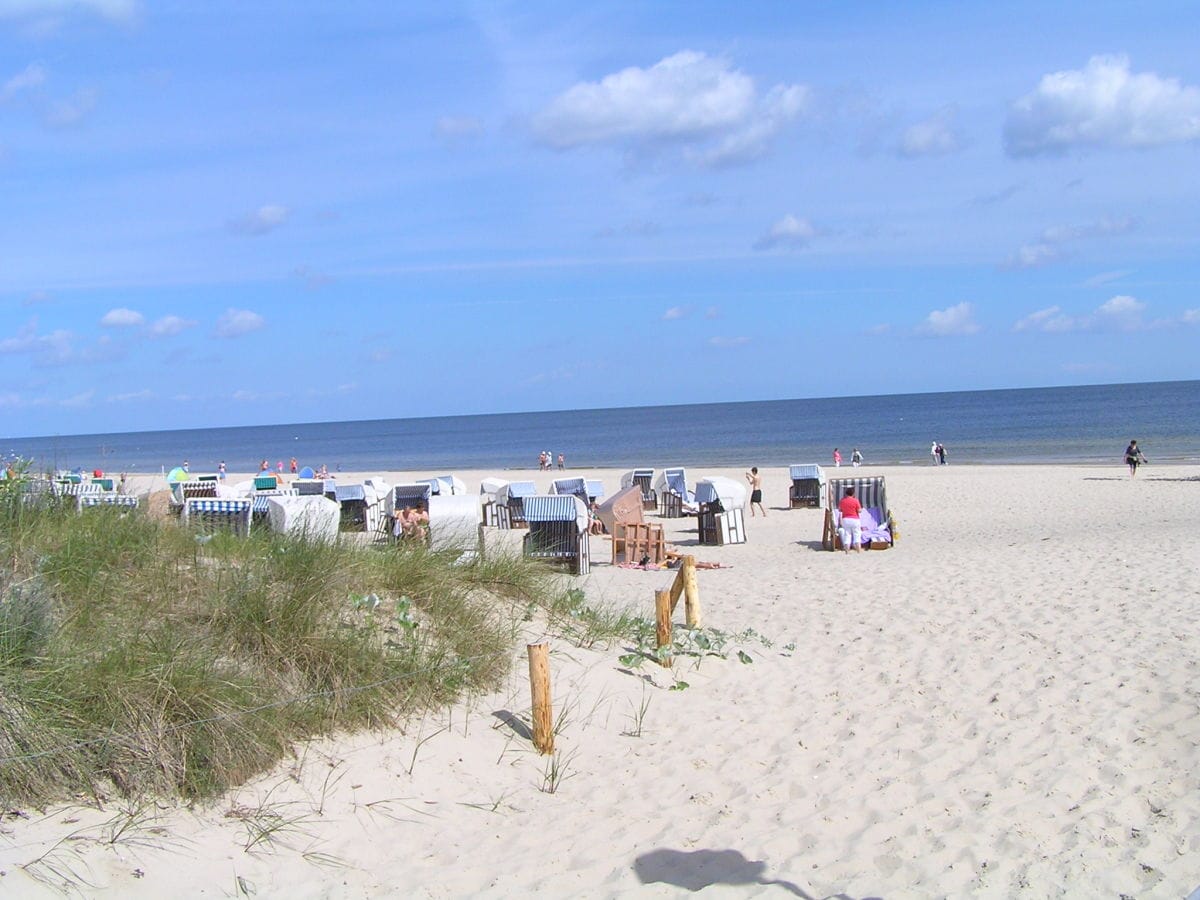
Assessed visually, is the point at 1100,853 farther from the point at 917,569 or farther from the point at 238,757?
the point at 917,569

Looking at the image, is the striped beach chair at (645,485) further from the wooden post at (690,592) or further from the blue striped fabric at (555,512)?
the wooden post at (690,592)

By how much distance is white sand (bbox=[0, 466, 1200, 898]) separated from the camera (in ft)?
13.9

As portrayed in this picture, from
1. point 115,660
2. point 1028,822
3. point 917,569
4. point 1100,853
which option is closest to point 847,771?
point 1028,822

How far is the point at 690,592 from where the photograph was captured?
26.3 feet

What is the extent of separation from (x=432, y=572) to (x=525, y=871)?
2.66 metres

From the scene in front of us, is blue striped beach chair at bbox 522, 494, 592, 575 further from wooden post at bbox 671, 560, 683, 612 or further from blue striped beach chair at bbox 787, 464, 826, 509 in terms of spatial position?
blue striped beach chair at bbox 787, 464, 826, 509

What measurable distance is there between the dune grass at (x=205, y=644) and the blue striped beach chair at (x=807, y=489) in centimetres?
1493

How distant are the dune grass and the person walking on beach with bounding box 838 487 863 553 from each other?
23.7 ft

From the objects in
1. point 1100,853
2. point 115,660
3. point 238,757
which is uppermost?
point 115,660

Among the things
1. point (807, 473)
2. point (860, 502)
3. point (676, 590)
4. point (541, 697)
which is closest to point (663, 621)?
point (676, 590)

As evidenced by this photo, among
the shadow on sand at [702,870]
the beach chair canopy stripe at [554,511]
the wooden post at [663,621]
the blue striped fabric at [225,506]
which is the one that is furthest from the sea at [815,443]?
the shadow on sand at [702,870]

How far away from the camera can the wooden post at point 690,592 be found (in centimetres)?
794

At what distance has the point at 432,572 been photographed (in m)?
6.77

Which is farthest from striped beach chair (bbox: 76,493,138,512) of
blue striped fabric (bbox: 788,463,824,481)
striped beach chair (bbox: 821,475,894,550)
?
blue striped fabric (bbox: 788,463,824,481)
